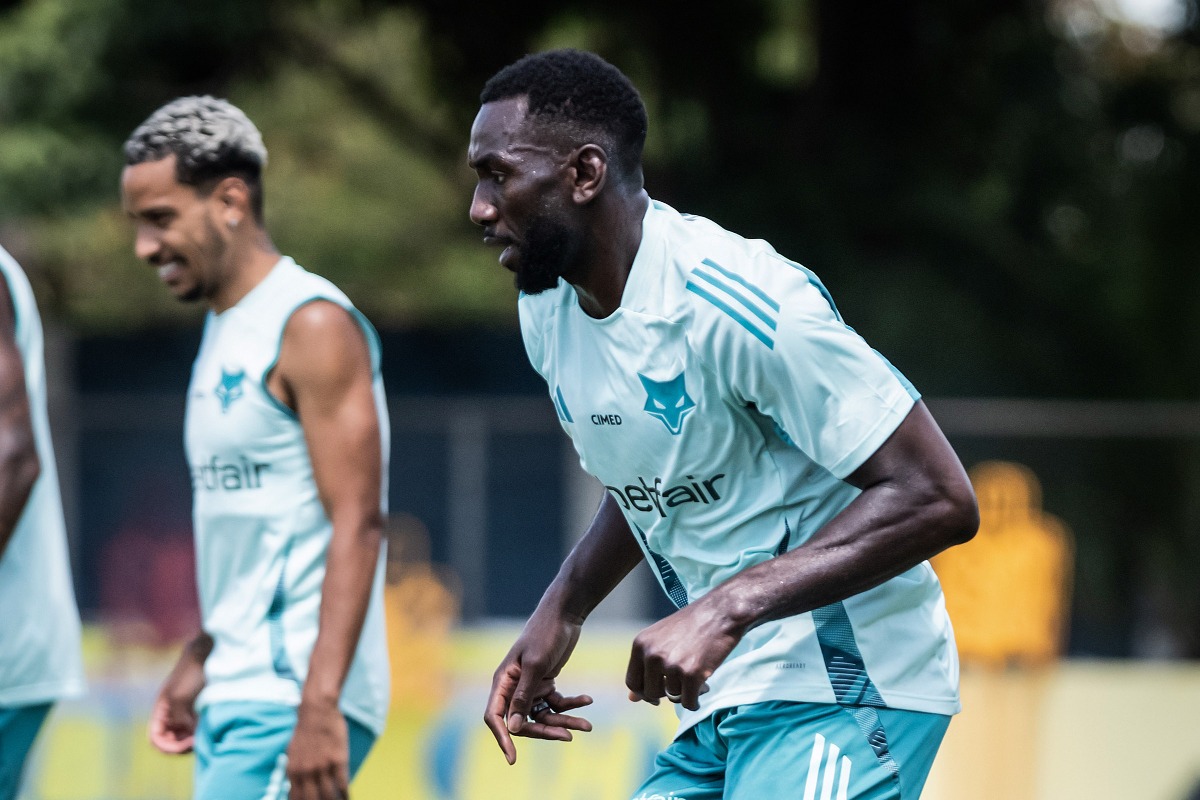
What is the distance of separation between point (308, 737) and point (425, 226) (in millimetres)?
19357

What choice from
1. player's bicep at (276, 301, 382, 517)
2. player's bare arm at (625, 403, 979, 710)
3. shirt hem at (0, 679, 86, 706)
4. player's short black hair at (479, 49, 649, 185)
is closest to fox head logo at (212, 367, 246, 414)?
Result: player's bicep at (276, 301, 382, 517)

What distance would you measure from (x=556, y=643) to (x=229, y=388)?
1.15m

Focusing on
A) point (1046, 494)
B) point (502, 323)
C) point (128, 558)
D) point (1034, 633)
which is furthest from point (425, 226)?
point (1034, 633)

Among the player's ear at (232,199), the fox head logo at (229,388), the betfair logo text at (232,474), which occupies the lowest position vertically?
the betfair logo text at (232,474)

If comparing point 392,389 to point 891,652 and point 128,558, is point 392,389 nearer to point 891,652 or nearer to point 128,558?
point 128,558

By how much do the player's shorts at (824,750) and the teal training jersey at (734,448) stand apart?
30mm

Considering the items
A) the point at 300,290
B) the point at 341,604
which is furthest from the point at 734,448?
the point at 300,290

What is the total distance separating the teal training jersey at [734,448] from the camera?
104 inches

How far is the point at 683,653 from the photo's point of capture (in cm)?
244

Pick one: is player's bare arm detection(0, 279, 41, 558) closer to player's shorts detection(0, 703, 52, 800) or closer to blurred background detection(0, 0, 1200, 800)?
player's shorts detection(0, 703, 52, 800)

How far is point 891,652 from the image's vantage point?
111 inches

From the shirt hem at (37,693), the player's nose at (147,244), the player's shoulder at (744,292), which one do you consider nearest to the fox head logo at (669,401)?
the player's shoulder at (744,292)

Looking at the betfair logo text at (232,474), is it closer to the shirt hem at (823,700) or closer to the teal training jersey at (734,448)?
the teal training jersey at (734,448)

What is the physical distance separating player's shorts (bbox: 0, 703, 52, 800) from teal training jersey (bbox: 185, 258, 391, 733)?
45 cm
